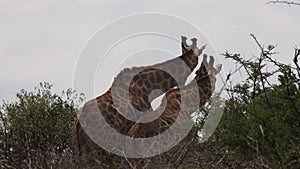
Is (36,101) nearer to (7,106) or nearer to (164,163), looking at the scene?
(7,106)

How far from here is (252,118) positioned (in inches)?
174

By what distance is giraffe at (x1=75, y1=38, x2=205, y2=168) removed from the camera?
9109 mm

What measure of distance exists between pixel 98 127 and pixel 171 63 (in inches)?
69.9

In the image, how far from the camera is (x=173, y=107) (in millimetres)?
8656

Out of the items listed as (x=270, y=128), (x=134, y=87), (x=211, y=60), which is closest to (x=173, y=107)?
(x=134, y=87)

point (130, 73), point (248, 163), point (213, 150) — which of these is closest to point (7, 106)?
point (130, 73)

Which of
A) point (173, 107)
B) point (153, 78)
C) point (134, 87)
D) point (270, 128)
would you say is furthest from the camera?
point (153, 78)

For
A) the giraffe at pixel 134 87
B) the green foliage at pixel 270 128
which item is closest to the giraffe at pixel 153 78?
the giraffe at pixel 134 87

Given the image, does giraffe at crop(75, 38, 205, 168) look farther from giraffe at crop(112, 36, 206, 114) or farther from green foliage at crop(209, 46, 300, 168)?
green foliage at crop(209, 46, 300, 168)

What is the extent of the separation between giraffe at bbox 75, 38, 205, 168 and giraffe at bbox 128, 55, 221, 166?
370mm

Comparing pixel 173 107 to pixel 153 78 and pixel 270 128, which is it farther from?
pixel 270 128

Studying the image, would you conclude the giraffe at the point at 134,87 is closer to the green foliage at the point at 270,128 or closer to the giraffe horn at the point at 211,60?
the giraffe horn at the point at 211,60

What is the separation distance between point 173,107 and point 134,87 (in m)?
1.21

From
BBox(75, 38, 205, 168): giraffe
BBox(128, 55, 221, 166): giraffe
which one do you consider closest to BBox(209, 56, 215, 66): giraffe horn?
BBox(128, 55, 221, 166): giraffe
